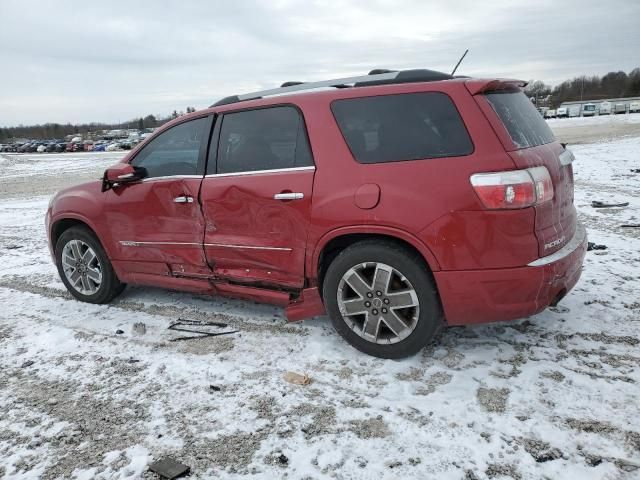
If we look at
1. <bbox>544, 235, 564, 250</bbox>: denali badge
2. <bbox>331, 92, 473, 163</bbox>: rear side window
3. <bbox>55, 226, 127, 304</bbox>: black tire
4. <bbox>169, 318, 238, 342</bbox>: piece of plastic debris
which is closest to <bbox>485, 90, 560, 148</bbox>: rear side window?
<bbox>331, 92, 473, 163</bbox>: rear side window

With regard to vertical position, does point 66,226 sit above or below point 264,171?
below

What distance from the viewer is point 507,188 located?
2951 millimetres

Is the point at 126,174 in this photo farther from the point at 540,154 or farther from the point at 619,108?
the point at 619,108

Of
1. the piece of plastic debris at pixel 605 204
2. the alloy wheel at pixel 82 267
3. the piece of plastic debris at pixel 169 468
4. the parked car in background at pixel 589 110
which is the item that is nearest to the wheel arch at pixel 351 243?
the piece of plastic debris at pixel 169 468

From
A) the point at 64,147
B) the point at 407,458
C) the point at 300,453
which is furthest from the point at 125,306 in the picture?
the point at 64,147

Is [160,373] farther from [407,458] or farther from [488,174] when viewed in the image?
[488,174]

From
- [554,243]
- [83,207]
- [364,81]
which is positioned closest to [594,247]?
[554,243]

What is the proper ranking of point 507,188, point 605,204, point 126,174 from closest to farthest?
point 507,188
point 126,174
point 605,204

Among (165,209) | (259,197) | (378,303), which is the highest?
(259,197)

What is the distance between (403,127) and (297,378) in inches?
72.0

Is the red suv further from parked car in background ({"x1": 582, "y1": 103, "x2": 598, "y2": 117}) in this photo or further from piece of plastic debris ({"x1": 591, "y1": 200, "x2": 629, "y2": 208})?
parked car in background ({"x1": 582, "y1": 103, "x2": 598, "y2": 117})

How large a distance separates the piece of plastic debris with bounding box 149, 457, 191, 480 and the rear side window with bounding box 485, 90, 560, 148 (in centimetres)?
269

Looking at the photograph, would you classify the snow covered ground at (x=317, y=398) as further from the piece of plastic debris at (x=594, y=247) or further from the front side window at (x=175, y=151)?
the front side window at (x=175, y=151)

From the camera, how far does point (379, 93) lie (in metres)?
3.38
